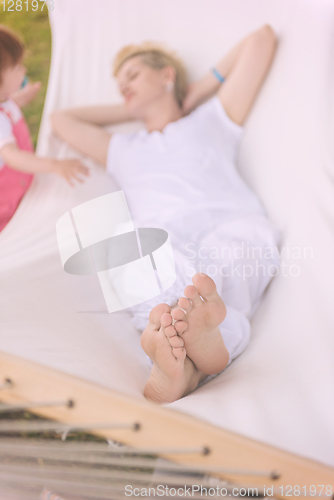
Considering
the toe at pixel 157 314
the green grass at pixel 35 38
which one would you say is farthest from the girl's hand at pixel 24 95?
the toe at pixel 157 314

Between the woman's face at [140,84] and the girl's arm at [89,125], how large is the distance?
0.07m

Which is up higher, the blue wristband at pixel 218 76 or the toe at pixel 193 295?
the blue wristband at pixel 218 76

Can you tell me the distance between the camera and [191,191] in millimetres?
1082

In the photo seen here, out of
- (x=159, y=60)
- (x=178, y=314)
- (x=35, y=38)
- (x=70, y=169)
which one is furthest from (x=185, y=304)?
(x=35, y=38)

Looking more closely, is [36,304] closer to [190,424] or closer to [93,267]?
[93,267]

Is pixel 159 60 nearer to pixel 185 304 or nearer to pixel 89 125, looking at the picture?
pixel 89 125

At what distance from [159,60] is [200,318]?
3.33ft

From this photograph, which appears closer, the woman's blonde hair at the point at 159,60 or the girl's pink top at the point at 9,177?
the girl's pink top at the point at 9,177

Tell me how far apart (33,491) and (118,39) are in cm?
151

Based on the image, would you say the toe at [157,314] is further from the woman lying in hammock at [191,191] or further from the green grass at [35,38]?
the green grass at [35,38]

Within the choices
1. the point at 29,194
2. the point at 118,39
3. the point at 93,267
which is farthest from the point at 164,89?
the point at 93,267

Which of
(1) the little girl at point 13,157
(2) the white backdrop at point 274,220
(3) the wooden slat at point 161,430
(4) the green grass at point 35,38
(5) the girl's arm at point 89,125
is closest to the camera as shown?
(3) the wooden slat at point 161,430

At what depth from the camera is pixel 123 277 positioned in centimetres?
85

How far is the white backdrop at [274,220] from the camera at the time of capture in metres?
0.68
